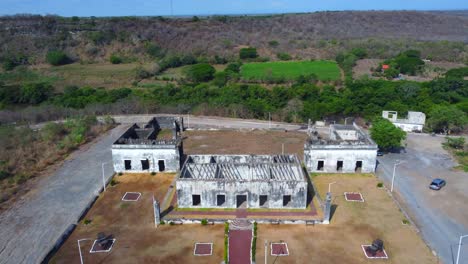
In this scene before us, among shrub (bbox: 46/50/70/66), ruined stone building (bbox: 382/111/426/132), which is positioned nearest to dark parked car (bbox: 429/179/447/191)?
ruined stone building (bbox: 382/111/426/132)

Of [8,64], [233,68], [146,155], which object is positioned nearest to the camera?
[146,155]

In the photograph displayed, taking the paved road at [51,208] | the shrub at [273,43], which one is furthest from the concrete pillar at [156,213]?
the shrub at [273,43]

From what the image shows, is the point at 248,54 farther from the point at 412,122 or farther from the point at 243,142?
the point at 243,142

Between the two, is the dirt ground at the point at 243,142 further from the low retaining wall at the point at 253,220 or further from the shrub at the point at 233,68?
the shrub at the point at 233,68

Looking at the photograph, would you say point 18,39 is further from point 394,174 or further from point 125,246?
point 394,174

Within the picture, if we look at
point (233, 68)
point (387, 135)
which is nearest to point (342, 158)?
point (387, 135)

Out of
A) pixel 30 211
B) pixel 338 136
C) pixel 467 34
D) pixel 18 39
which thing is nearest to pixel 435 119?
pixel 338 136
